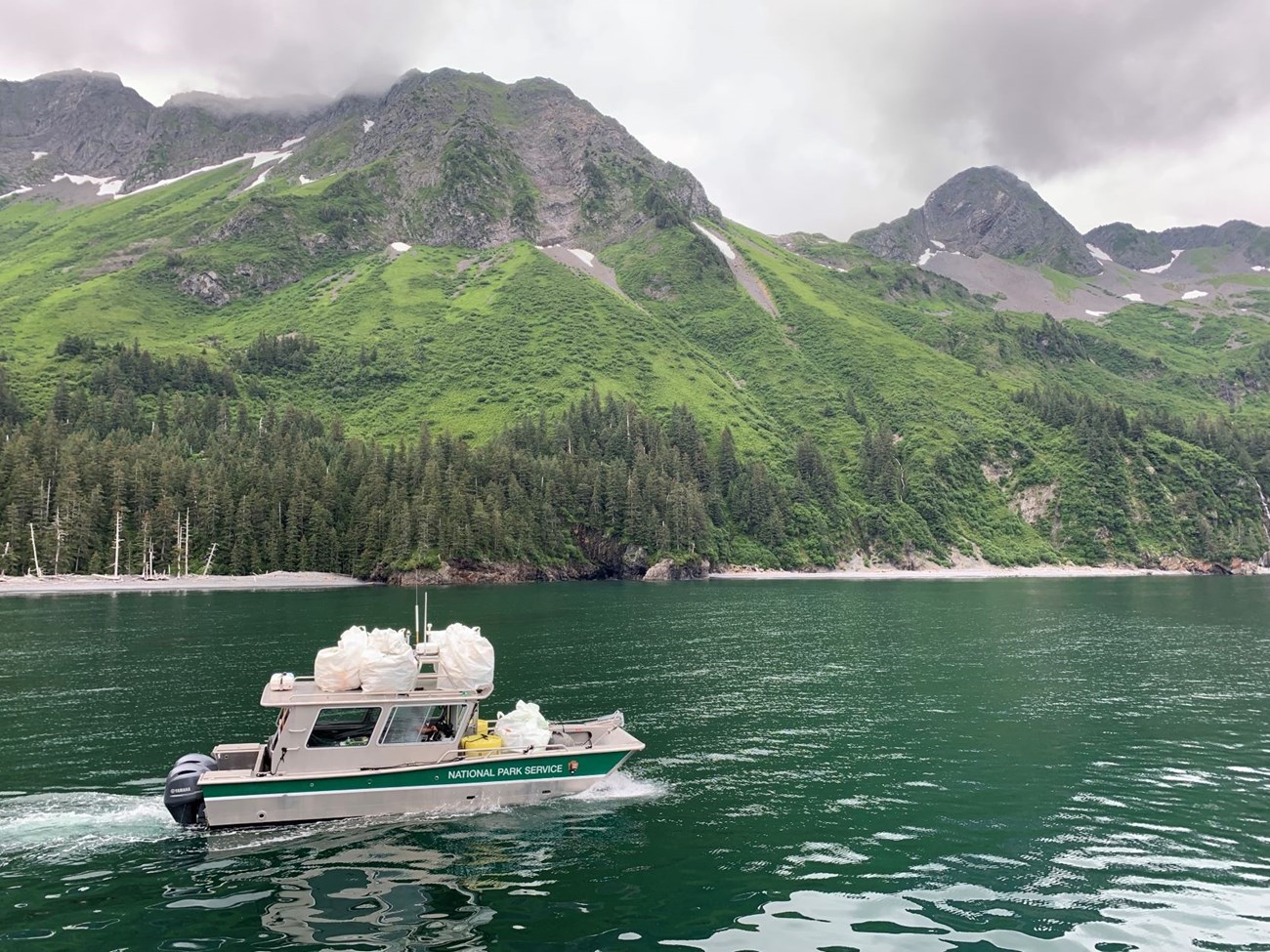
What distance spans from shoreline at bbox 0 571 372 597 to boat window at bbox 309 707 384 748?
376ft

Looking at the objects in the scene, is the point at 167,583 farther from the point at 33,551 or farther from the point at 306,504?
the point at 306,504

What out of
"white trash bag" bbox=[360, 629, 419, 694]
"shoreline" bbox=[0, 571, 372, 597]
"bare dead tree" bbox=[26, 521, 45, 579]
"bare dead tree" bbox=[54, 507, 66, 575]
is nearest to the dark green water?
"white trash bag" bbox=[360, 629, 419, 694]

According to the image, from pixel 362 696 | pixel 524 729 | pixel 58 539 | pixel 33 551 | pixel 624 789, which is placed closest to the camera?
pixel 362 696

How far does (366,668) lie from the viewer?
96.2 ft

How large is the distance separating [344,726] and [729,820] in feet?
49.6

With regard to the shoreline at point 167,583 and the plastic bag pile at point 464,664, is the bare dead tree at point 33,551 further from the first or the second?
the plastic bag pile at point 464,664

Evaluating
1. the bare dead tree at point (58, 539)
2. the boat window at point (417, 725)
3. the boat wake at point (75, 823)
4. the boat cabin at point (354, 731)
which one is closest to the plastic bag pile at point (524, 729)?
the boat cabin at point (354, 731)

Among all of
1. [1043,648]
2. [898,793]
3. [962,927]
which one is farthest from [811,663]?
[962,927]

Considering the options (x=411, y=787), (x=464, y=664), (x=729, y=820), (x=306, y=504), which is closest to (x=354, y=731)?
(x=411, y=787)

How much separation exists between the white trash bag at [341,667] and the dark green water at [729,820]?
16.7ft

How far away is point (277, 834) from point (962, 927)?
22229mm

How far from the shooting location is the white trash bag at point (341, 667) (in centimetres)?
2934

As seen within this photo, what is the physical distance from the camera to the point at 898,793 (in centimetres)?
3175

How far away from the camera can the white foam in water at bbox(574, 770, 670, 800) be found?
31.1m
